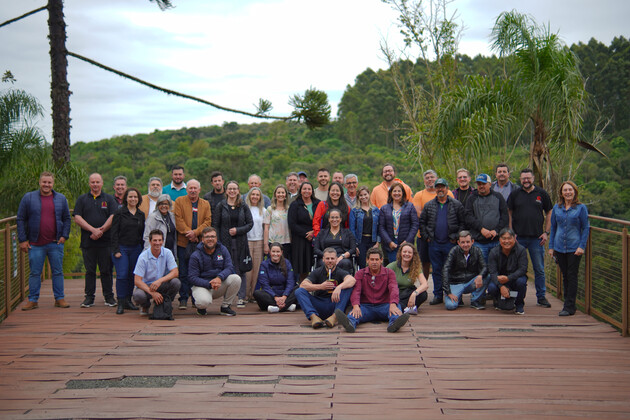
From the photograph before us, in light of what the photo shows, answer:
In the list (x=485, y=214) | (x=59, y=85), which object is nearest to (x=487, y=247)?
(x=485, y=214)

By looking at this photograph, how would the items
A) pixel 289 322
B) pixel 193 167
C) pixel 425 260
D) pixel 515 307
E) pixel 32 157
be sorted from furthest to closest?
pixel 193 167 < pixel 32 157 < pixel 425 260 < pixel 515 307 < pixel 289 322

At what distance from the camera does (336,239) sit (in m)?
7.13

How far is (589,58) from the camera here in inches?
1383

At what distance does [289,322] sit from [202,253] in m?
1.31

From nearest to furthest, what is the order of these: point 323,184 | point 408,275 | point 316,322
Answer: point 316,322
point 408,275
point 323,184

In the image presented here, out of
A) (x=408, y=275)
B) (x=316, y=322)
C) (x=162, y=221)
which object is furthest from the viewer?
(x=162, y=221)

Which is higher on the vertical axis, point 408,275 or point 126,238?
point 126,238

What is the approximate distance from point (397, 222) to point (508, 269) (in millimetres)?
1392

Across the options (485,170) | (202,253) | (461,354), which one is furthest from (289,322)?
(485,170)

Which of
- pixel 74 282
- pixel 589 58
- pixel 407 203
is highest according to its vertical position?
pixel 589 58

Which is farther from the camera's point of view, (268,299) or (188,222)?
(188,222)

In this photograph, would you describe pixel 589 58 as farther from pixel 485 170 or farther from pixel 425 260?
pixel 425 260

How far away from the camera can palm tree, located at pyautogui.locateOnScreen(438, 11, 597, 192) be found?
9.52 m

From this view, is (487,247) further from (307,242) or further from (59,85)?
(59,85)
